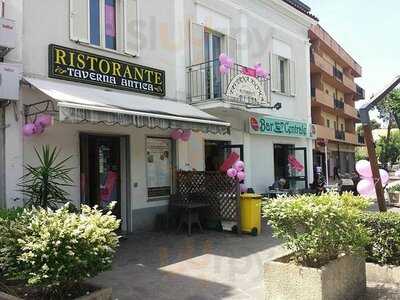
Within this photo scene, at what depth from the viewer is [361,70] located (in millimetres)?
54344

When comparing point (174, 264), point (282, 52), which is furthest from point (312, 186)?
point (174, 264)

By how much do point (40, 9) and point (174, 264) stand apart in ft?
19.0

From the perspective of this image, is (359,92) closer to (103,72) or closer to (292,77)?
(292,77)

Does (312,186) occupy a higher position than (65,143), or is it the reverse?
(65,143)

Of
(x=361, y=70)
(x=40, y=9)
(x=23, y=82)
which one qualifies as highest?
(x=361, y=70)

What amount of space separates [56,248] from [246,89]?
9681mm

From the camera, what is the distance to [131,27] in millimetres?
11227

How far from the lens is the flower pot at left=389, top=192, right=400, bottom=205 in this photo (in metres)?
18.5

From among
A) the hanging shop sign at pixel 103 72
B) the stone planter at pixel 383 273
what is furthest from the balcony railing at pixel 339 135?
the stone planter at pixel 383 273

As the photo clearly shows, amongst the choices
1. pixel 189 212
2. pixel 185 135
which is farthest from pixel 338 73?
pixel 189 212

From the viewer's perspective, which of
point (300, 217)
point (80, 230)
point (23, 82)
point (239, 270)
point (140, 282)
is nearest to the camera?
point (80, 230)

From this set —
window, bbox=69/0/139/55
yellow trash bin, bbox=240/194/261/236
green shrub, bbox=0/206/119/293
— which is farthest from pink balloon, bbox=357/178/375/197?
window, bbox=69/0/139/55

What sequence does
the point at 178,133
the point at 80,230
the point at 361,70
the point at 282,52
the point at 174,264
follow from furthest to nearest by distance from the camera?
the point at 361,70 < the point at 282,52 < the point at 178,133 < the point at 174,264 < the point at 80,230

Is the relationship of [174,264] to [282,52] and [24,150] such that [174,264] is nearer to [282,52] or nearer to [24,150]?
[24,150]
